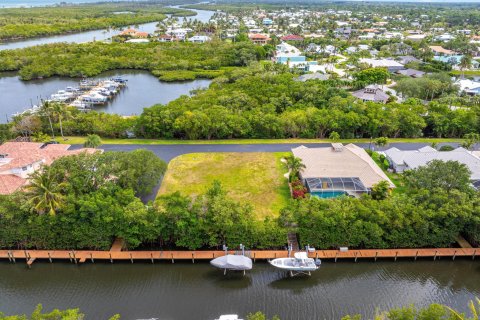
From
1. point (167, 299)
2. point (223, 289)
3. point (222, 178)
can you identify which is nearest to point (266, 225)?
point (223, 289)

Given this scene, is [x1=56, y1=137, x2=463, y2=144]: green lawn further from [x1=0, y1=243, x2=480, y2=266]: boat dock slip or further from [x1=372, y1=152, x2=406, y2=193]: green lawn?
[x1=0, y1=243, x2=480, y2=266]: boat dock slip

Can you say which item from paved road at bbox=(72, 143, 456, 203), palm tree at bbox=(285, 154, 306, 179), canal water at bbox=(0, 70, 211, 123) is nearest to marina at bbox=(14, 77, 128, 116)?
canal water at bbox=(0, 70, 211, 123)

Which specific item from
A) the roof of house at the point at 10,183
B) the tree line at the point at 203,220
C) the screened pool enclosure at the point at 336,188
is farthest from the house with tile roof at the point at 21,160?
the screened pool enclosure at the point at 336,188

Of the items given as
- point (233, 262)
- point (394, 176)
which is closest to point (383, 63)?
point (394, 176)

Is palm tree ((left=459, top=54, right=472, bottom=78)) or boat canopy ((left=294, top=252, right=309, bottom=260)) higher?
palm tree ((left=459, top=54, right=472, bottom=78))

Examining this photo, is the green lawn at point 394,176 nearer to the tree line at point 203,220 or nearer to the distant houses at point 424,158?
the distant houses at point 424,158

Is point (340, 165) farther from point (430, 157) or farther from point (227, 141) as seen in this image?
point (227, 141)
